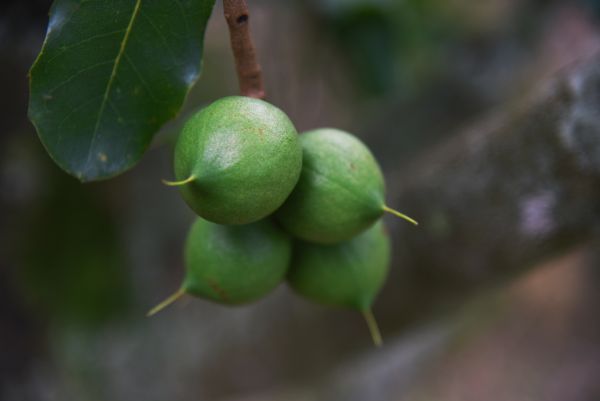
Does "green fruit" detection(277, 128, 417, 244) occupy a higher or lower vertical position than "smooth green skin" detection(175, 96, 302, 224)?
lower

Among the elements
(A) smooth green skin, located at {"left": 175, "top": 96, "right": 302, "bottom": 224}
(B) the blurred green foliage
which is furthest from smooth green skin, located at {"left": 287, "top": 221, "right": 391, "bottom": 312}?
(B) the blurred green foliage

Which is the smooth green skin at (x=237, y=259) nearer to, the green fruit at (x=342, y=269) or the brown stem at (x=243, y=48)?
the green fruit at (x=342, y=269)

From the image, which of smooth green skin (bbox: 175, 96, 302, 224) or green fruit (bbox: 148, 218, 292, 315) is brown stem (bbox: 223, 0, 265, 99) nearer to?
smooth green skin (bbox: 175, 96, 302, 224)

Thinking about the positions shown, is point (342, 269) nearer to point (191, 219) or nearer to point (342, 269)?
point (342, 269)

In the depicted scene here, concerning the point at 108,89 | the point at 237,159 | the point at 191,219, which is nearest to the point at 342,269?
the point at 237,159

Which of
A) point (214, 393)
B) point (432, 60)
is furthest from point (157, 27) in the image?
point (432, 60)

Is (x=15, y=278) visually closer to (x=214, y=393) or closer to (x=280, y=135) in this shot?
(x=214, y=393)
